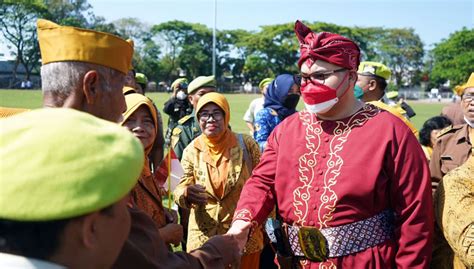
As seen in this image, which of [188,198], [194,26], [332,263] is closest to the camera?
[332,263]

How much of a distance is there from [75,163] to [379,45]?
97.8 m

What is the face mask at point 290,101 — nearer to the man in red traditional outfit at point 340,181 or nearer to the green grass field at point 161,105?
the man in red traditional outfit at point 340,181

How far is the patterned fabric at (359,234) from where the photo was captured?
2605mm

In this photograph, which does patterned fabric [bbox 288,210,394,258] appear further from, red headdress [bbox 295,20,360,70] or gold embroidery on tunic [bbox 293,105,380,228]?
red headdress [bbox 295,20,360,70]

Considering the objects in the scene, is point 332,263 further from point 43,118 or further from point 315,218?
point 43,118

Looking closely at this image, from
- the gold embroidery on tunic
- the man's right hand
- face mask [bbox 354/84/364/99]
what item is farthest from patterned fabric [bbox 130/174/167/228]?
face mask [bbox 354/84/364/99]

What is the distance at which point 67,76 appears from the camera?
199cm

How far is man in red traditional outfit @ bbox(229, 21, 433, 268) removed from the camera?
2521 mm

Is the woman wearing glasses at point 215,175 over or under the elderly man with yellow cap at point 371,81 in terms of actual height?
under

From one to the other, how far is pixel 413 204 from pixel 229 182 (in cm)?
184

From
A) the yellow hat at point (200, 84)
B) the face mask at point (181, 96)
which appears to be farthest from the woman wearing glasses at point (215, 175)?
the face mask at point (181, 96)

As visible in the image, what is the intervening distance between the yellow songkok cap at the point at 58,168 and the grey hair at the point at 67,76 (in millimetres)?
809

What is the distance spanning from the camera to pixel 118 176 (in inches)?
45.3

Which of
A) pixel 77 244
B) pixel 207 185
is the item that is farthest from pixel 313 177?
pixel 77 244
